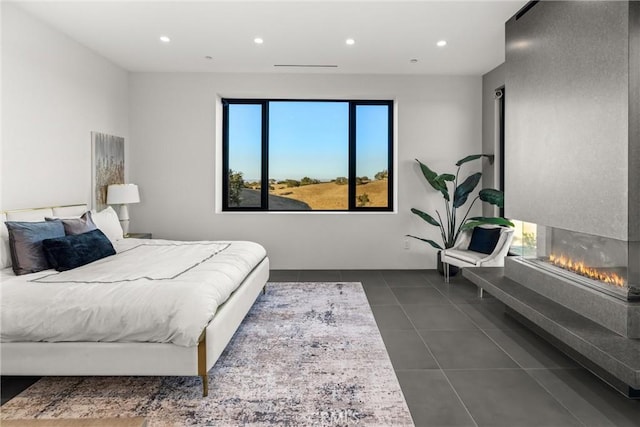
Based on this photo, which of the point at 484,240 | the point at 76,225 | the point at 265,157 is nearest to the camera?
the point at 76,225

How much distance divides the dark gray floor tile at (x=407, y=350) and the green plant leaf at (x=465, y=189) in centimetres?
256

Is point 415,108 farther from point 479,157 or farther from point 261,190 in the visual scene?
point 261,190

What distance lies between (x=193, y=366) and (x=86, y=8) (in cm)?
334

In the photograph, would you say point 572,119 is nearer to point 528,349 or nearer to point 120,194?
point 528,349

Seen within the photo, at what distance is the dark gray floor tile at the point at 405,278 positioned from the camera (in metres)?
4.92

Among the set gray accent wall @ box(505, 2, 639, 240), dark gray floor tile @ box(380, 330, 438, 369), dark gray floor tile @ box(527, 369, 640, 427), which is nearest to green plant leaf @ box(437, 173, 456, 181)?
gray accent wall @ box(505, 2, 639, 240)

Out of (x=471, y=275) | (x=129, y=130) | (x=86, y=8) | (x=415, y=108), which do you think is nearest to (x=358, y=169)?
(x=415, y=108)

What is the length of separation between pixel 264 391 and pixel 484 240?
11.3 feet

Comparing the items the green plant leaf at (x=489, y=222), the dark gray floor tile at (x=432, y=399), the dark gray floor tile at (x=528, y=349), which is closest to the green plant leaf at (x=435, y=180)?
the green plant leaf at (x=489, y=222)

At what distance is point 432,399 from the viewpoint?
224 centimetres

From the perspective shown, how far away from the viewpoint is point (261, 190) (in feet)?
19.7

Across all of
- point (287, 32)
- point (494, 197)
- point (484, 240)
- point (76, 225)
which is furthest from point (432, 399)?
point (287, 32)

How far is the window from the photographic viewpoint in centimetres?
598

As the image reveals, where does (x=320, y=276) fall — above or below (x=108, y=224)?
below
